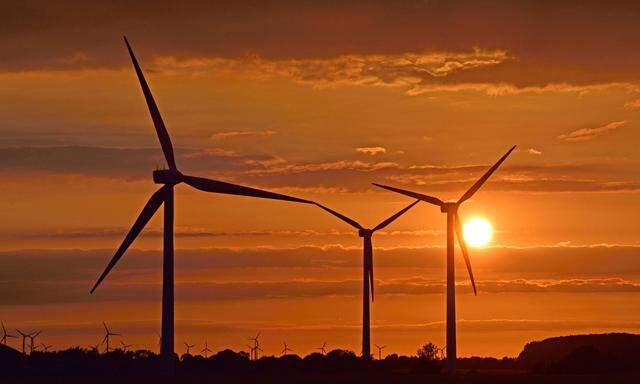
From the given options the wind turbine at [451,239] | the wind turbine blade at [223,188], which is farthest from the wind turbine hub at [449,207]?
the wind turbine blade at [223,188]

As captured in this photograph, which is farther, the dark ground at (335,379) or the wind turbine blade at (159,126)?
the dark ground at (335,379)

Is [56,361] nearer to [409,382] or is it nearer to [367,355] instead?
[367,355]

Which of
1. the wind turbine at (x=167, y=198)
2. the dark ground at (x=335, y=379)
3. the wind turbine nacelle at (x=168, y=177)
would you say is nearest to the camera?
the wind turbine at (x=167, y=198)

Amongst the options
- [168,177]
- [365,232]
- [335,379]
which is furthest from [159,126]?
[365,232]

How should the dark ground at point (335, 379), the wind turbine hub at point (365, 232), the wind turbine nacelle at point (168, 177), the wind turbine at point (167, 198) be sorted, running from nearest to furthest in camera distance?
the wind turbine at point (167, 198) < the wind turbine nacelle at point (168, 177) < the dark ground at point (335, 379) < the wind turbine hub at point (365, 232)

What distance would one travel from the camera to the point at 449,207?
159750mm

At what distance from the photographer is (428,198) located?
508 feet

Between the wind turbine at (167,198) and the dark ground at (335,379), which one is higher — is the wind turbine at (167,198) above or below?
above

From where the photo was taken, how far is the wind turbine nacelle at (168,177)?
4392 inches

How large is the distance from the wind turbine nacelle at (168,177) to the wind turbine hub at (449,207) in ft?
177

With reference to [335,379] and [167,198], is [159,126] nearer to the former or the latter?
[167,198]

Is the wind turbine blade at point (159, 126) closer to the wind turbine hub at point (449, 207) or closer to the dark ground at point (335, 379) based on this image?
the dark ground at point (335, 379)

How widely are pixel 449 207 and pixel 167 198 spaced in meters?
55.7

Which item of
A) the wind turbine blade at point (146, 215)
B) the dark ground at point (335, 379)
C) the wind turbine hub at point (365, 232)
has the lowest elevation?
the dark ground at point (335, 379)
